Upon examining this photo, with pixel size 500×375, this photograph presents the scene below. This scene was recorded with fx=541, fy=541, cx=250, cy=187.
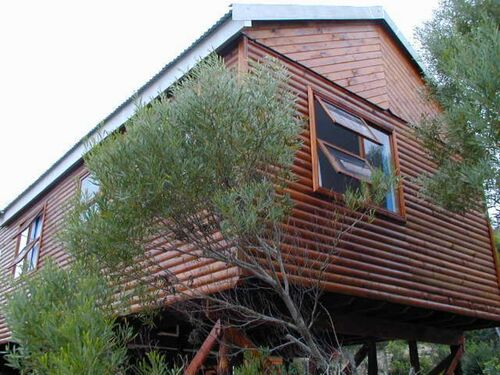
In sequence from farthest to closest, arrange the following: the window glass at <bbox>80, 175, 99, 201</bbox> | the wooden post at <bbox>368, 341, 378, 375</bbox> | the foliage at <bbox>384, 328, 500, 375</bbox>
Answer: the foliage at <bbox>384, 328, 500, 375</bbox>
the wooden post at <bbox>368, 341, 378, 375</bbox>
the window glass at <bbox>80, 175, 99, 201</bbox>

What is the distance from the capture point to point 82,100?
18.4 m

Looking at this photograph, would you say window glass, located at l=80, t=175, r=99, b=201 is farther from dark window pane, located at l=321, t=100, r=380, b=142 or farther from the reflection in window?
dark window pane, located at l=321, t=100, r=380, b=142

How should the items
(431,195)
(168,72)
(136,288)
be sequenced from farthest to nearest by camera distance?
(168,72), (431,195), (136,288)

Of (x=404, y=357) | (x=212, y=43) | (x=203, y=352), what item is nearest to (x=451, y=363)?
(x=203, y=352)

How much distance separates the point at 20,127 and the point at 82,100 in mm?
6868

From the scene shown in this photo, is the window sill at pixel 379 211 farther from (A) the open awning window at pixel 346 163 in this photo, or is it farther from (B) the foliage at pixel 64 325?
(B) the foliage at pixel 64 325

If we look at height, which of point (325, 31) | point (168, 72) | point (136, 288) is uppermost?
point (325, 31)

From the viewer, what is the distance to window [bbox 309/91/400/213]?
6.15m

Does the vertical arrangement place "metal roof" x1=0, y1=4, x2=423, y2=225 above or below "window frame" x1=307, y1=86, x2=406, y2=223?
above

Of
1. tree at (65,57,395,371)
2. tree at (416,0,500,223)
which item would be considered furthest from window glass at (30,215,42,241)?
tree at (416,0,500,223)

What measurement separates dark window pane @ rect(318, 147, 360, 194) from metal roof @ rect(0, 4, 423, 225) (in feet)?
5.50

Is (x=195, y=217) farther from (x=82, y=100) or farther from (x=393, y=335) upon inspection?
(x=82, y=100)

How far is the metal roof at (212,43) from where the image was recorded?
5879 millimetres

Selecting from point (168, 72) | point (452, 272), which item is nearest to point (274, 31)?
point (168, 72)
